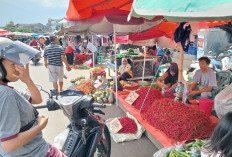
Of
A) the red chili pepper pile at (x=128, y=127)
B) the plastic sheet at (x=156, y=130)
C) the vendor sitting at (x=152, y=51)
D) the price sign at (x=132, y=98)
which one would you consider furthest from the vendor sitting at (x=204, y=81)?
the vendor sitting at (x=152, y=51)

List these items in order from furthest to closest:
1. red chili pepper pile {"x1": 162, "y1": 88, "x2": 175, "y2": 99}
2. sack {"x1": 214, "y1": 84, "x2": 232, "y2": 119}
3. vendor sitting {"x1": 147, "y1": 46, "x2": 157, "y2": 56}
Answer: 1. vendor sitting {"x1": 147, "y1": 46, "x2": 157, "y2": 56}
2. red chili pepper pile {"x1": 162, "y1": 88, "x2": 175, "y2": 99}
3. sack {"x1": 214, "y1": 84, "x2": 232, "y2": 119}

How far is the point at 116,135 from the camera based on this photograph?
11.0ft

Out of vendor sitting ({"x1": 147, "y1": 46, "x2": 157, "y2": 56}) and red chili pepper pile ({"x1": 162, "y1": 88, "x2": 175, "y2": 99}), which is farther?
vendor sitting ({"x1": 147, "y1": 46, "x2": 157, "y2": 56})

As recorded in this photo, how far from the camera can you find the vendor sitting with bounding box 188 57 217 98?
13.6 ft

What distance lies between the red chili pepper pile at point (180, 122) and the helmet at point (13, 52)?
2.37 meters

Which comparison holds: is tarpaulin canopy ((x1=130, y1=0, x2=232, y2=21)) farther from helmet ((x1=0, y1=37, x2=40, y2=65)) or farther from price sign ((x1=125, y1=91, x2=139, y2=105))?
price sign ((x1=125, y1=91, x2=139, y2=105))

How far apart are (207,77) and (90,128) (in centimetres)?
351

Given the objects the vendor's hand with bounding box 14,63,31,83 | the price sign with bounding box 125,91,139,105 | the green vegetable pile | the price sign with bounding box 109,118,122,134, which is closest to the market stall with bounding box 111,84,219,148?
the green vegetable pile

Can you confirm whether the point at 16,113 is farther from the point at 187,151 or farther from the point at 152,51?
the point at 152,51

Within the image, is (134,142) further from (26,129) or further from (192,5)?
(192,5)

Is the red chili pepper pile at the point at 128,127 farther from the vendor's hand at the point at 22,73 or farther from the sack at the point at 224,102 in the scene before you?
the vendor's hand at the point at 22,73

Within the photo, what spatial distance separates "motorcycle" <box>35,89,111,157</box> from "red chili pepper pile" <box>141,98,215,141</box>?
1.38m

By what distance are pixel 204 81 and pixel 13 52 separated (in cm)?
429

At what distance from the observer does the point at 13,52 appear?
46.6 inches
